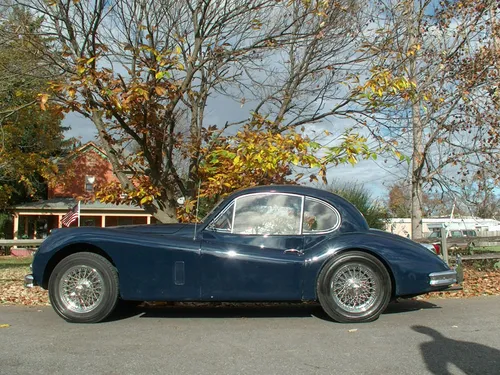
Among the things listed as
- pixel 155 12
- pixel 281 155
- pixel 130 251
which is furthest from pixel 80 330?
pixel 155 12

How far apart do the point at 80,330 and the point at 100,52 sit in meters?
5.05

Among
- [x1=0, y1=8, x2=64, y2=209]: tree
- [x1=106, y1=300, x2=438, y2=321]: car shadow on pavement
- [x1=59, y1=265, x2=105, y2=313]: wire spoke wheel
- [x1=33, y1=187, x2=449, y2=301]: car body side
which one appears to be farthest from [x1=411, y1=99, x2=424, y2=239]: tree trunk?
[x1=59, y1=265, x2=105, y2=313]: wire spoke wheel

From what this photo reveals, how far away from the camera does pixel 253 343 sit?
186 inches

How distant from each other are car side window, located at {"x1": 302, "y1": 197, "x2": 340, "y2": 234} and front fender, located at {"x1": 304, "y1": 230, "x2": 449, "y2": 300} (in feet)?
0.76

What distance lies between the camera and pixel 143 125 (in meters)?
8.43

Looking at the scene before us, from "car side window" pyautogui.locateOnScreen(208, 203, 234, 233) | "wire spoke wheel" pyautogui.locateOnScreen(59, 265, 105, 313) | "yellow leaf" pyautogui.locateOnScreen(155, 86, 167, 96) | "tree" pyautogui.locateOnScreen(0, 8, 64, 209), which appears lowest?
"wire spoke wheel" pyautogui.locateOnScreen(59, 265, 105, 313)

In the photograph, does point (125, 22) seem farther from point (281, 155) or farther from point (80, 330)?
point (80, 330)

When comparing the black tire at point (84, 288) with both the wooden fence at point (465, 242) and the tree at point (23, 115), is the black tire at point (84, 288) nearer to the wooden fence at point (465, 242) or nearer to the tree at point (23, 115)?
the tree at point (23, 115)

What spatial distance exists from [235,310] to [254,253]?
138 centimetres

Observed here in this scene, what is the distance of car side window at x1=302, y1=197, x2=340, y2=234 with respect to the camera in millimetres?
5871

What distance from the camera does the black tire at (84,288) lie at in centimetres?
557

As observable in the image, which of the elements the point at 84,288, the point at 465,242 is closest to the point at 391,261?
the point at 84,288

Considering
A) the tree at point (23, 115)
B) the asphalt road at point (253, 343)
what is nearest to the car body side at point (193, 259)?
the asphalt road at point (253, 343)

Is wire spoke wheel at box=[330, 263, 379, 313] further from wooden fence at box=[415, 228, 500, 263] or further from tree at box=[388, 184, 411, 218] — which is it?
tree at box=[388, 184, 411, 218]
